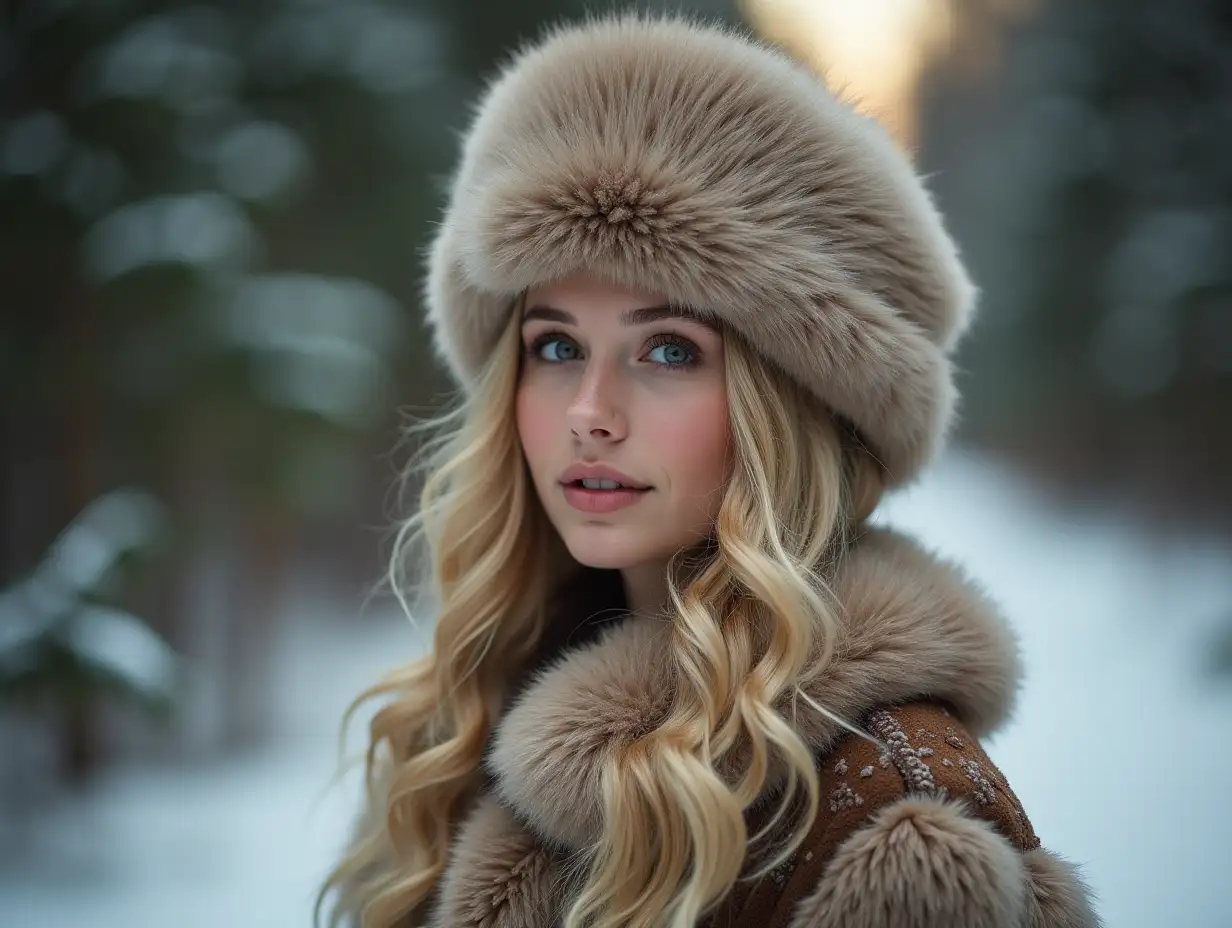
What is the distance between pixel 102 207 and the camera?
249cm

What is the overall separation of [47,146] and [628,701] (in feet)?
7.55

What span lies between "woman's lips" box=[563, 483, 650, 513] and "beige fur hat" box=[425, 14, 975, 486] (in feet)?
0.76

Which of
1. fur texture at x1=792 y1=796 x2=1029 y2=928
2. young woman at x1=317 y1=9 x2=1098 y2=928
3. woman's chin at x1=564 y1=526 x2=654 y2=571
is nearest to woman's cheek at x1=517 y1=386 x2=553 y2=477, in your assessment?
young woman at x1=317 y1=9 x2=1098 y2=928

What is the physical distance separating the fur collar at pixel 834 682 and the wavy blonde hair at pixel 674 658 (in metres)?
0.02

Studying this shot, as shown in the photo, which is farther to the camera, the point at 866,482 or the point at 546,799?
the point at 866,482

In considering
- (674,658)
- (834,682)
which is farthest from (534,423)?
(834,682)

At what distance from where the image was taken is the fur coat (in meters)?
0.87

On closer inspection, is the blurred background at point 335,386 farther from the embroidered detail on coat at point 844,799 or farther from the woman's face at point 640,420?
the embroidered detail on coat at point 844,799

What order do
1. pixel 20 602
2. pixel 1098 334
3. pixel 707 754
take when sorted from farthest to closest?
1. pixel 1098 334
2. pixel 20 602
3. pixel 707 754

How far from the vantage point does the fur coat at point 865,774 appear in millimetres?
871

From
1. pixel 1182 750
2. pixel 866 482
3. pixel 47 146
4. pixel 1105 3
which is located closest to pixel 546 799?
pixel 866 482

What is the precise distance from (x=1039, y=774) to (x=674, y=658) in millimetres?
1784

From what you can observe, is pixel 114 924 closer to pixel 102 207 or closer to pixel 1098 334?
pixel 102 207

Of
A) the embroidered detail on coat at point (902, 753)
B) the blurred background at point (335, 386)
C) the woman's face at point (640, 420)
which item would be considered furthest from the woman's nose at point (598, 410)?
the blurred background at point (335, 386)
